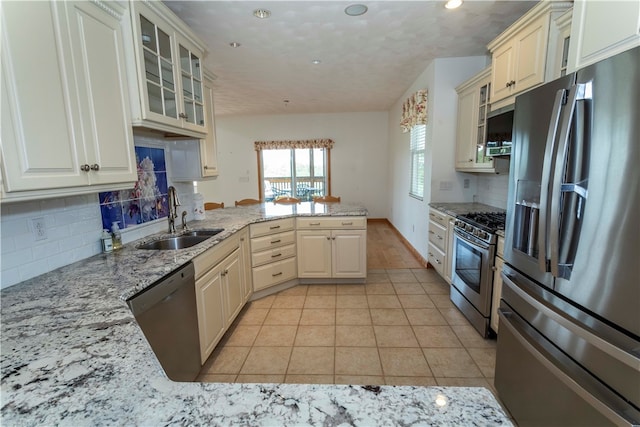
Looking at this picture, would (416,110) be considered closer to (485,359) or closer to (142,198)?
(485,359)

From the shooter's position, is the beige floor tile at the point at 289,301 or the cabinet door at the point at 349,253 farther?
the cabinet door at the point at 349,253

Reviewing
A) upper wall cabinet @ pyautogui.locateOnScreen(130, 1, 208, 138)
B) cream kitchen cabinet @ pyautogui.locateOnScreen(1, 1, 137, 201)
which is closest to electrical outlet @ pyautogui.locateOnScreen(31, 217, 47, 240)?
cream kitchen cabinet @ pyautogui.locateOnScreen(1, 1, 137, 201)

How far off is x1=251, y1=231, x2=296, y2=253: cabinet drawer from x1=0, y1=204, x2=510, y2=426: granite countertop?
6.47ft

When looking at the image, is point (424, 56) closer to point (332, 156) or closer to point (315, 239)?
point (315, 239)

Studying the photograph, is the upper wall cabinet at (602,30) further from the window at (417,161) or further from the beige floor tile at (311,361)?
the window at (417,161)

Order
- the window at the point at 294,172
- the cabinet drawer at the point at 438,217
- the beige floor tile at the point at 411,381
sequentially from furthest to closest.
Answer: the window at the point at 294,172, the cabinet drawer at the point at 438,217, the beige floor tile at the point at 411,381

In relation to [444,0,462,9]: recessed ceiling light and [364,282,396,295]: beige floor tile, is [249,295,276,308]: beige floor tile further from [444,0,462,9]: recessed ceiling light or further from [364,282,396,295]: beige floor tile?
[444,0,462,9]: recessed ceiling light

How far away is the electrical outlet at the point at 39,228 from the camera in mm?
1492

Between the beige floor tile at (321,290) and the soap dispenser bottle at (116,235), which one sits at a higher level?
the soap dispenser bottle at (116,235)

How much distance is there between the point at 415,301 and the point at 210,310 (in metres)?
2.05

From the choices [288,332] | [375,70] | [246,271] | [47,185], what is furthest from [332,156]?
[47,185]

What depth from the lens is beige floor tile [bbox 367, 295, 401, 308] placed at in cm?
295

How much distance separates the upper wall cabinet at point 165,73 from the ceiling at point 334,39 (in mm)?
403

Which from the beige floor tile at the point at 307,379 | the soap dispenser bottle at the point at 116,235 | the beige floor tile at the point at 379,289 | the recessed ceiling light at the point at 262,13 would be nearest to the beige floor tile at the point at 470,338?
the beige floor tile at the point at 379,289
